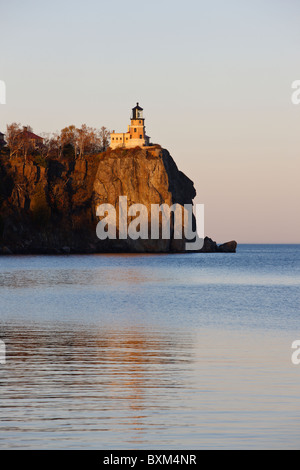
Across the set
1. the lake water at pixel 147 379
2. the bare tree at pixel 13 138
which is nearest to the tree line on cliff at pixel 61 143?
the bare tree at pixel 13 138

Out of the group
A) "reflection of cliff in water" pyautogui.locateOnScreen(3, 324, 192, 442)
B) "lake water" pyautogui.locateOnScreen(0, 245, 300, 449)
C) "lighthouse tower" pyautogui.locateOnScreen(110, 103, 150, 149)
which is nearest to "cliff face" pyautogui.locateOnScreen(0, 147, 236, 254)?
"lighthouse tower" pyautogui.locateOnScreen(110, 103, 150, 149)

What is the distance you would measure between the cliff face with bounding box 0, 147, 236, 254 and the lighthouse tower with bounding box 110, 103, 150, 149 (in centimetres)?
434

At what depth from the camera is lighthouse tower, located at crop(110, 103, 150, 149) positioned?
152m

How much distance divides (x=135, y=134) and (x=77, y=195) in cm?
1887

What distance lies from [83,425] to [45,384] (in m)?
3.40

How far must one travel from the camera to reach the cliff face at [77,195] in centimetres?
13825

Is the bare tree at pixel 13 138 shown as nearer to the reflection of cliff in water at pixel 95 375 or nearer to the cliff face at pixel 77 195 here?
the cliff face at pixel 77 195

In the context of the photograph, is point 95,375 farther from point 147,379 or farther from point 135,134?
point 135,134

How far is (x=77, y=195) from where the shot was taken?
147 meters

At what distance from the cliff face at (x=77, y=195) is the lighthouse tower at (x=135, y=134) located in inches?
171

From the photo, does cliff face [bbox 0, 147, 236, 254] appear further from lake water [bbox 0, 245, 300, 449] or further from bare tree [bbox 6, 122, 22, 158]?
lake water [bbox 0, 245, 300, 449]

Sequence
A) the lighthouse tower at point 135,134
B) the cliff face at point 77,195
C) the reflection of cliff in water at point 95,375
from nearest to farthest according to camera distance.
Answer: the reflection of cliff in water at point 95,375 < the cliff face at point 77,195 < the lighthouse tower at point 135,134

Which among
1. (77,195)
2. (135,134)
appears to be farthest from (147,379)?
(135,134)

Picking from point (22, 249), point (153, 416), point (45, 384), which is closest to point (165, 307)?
point (45, 384)
